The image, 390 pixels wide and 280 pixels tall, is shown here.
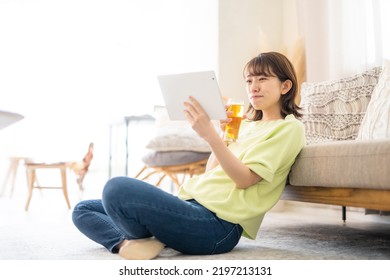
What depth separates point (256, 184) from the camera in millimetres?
1402

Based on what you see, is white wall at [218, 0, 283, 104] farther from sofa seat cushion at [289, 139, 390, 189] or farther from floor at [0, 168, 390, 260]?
sofa seat cushion at [289, 139, 390, 189]

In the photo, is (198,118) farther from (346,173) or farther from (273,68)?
(346,173)

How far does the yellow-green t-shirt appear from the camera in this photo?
136cm

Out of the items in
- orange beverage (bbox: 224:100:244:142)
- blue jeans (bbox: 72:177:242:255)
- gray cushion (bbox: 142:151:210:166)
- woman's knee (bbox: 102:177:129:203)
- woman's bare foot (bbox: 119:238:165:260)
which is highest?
orange beverage (bbox: 224:100:244:142)

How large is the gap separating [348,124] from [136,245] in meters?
1.31

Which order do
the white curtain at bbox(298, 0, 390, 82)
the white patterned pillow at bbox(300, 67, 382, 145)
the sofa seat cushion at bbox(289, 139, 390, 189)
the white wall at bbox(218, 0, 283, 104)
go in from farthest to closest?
the white wall at bbox(218, 0, 283, 104) < the white curtain at bbox(298, 0, 390, 82) < the white patterned pillow at bbox(300, 67, 382, 145) < the sofa seat cushion at bbox(289, 139, 390, 189)

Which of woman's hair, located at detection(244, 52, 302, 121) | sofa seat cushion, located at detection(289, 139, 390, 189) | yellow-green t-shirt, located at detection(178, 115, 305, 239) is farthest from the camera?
woman's hair, located at detection(244, 52, 302, 121)

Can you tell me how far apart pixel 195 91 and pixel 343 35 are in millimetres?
1930

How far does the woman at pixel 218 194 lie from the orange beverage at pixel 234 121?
0.04 m

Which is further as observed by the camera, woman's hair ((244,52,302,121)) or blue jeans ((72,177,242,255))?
woman's hair ((244,52,302,121))

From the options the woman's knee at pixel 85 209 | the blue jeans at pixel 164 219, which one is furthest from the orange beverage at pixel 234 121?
the woman's knee at pixel 85 209

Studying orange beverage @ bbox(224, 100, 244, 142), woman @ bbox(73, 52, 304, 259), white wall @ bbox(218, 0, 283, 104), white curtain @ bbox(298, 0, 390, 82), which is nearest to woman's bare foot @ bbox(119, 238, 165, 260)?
woman @ bbox(73, 52, 304, 259)

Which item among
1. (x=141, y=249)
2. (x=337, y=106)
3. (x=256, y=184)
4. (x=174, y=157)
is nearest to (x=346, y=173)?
(x=256, y=184)

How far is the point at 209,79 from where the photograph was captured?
1.26 meters
